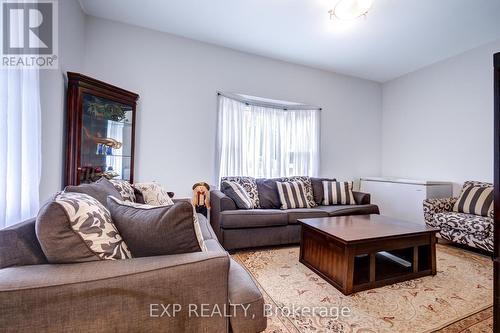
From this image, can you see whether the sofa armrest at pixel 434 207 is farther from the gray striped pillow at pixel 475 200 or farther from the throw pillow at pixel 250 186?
the throw pillow at pixel 250 186

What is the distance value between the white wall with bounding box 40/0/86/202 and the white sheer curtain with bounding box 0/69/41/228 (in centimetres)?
33

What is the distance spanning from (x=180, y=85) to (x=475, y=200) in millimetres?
4082

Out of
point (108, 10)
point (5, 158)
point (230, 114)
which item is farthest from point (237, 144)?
point (5, 158)

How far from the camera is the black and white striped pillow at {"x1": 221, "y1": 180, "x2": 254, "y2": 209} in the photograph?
2750 millimetres

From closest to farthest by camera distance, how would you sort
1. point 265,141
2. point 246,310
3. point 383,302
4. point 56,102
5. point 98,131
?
point 246,310 < point 383,302 < point 56,102 < point 98,131 < point 265,141

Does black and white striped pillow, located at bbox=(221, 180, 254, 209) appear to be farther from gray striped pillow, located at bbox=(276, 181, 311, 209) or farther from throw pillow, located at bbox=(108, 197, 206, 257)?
throw pillow, located at bbox=(108, 197, 206, 257)

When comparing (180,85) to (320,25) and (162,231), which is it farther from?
(162,231)

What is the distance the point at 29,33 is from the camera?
1428 millimetres

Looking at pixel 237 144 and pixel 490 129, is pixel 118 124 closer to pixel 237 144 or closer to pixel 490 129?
pixel 237 144

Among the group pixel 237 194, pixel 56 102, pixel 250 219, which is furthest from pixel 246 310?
pixel 56 102

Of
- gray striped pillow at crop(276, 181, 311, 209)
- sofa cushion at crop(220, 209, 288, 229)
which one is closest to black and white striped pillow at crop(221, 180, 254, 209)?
sofa cushion at crop(220, 209, 288, 229)

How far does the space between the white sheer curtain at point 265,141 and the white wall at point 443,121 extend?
63.5 inches

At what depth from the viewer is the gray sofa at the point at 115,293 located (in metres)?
0.68

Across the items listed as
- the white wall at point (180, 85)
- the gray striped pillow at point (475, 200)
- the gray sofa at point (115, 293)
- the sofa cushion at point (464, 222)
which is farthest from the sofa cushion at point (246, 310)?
the gray striped pillow at point (475, 200)
